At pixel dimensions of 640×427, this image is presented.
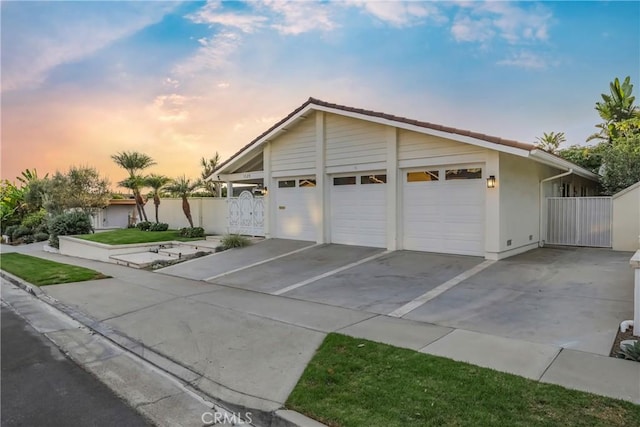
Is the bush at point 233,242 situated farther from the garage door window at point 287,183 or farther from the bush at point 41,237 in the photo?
the bush at point 41,237

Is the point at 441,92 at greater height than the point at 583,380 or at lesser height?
greater

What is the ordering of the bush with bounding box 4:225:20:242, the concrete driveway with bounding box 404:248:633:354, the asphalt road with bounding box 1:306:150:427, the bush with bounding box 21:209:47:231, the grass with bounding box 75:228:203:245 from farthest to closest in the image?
the bush with bounding box 21:209:47:231 < the bush with bounding box 4:225:20:242 < the grass with bounding box 75:228:203:245 < the concrete driveway with bounding box 404:248:633:354 < the asphalt road with bounding box 1:306:150:427

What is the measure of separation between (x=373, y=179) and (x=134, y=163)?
16.2m

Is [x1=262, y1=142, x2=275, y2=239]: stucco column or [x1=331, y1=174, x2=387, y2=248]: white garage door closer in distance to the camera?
[x1=331, y1=174, x2=387, y2=248]: white garage door

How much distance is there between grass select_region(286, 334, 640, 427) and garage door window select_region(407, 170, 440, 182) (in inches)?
305

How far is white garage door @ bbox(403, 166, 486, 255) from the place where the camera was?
34.5ft

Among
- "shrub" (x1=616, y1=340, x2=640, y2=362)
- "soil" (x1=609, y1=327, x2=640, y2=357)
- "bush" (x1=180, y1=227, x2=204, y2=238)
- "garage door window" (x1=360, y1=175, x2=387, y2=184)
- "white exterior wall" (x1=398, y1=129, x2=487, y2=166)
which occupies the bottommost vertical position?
"soil" (x1=609, y1=327, x2=640, y2=357)

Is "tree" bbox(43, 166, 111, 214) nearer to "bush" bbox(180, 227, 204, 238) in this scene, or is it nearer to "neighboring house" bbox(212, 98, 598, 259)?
"bush" bbox(180, 227, 204, 238)

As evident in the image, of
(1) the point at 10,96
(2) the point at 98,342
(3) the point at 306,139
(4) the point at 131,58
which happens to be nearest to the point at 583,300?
(2) the point at 98,342

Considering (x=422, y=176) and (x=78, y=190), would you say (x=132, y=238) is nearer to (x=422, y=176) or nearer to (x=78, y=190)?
(x=78, y=190)

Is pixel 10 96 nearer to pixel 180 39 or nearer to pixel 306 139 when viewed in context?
pixel 180 39

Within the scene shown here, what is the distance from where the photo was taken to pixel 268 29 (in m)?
12.9

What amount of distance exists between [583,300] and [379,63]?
1074 cm

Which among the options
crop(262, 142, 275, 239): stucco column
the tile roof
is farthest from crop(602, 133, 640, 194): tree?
crop(262, 142, 275, 239): stucco column
